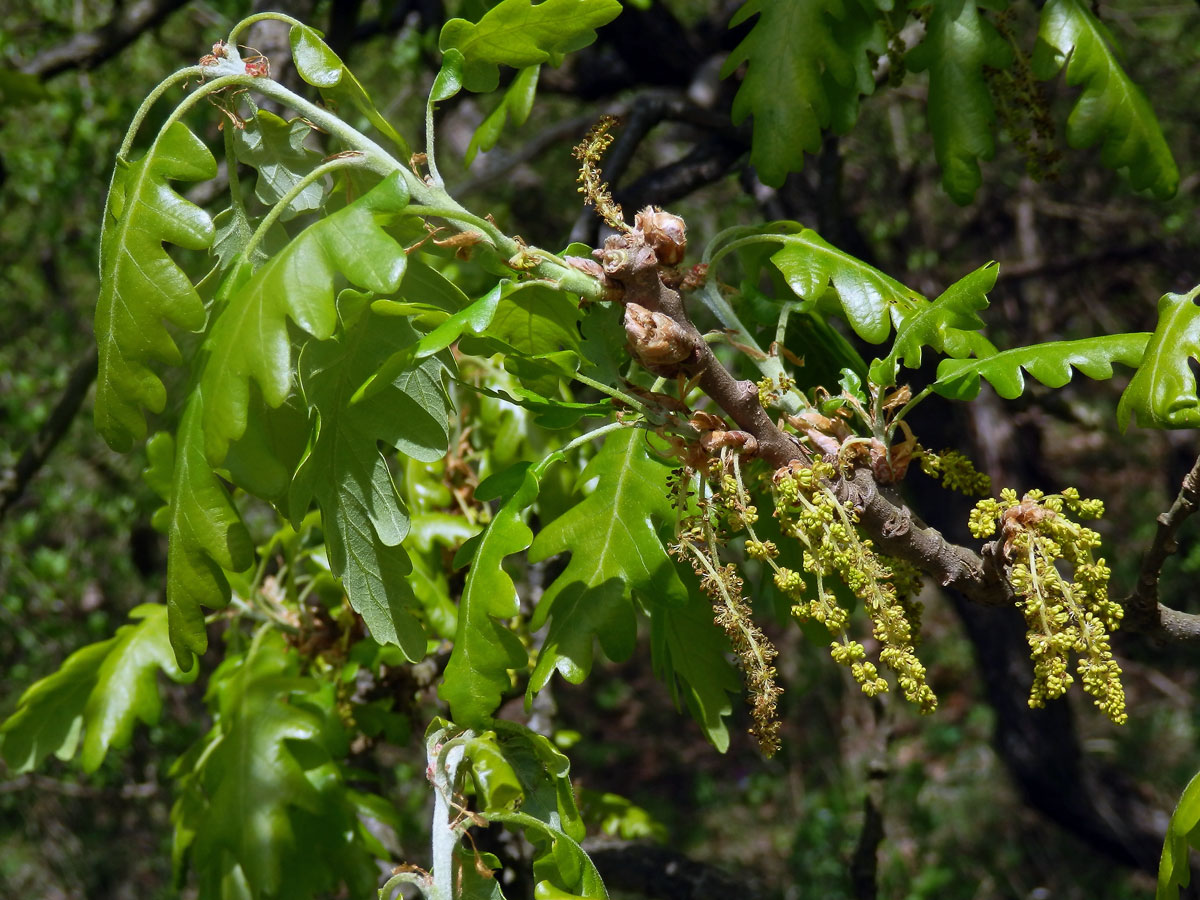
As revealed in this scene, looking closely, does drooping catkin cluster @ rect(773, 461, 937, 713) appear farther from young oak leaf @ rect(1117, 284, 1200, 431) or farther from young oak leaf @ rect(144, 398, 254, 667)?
young oak leaf @ rect(144, 398, 254, 667)

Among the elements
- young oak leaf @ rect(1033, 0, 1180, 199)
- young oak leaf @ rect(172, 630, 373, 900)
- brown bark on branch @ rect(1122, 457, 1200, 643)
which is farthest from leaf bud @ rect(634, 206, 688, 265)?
young oak leaf @ rect(172, 630, 373, 900)

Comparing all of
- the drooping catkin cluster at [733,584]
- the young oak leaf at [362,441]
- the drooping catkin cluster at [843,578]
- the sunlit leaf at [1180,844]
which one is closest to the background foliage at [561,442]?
the young oak leaf at [362,441]

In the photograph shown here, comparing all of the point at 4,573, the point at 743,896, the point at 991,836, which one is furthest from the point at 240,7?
the point at 991,836

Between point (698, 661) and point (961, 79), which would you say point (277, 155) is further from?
point (961, 79)

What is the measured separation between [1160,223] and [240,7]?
15.1ft

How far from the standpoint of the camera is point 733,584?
131 centimetres

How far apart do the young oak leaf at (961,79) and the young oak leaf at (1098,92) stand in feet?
0.27

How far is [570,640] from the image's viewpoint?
4.79ft

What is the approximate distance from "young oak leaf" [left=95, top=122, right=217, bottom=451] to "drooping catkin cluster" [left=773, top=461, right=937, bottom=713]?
728 mm

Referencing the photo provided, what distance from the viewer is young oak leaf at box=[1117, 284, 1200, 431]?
120cm

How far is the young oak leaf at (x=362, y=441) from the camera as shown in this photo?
52.9 inches

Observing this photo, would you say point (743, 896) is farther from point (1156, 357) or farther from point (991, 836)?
point (991, 836)

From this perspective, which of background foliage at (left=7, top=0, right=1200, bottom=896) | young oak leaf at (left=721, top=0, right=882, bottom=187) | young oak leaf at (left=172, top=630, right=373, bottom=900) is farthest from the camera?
young oak leaf at (left=172, top=630, right=373, bottom=900)

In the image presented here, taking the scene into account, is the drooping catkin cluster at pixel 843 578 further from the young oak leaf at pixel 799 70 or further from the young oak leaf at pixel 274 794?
the young oak leaf at pixel 274 794
